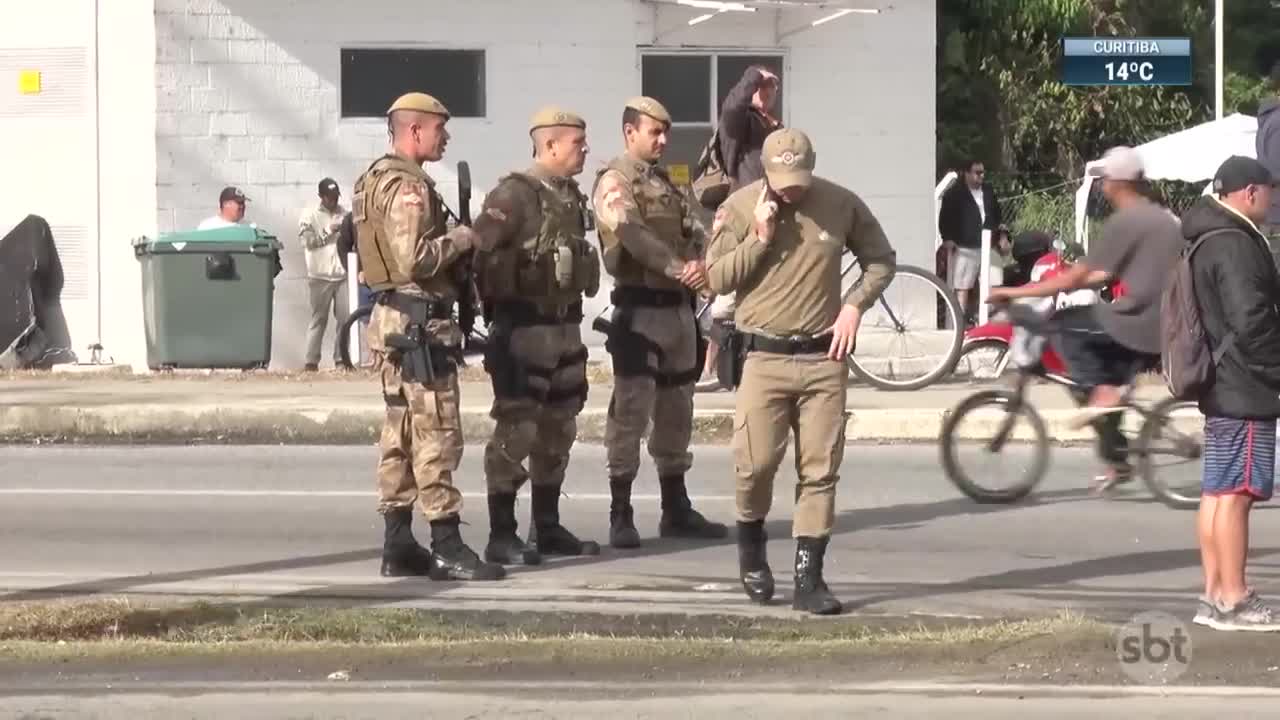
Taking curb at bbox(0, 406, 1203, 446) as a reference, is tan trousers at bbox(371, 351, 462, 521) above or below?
above

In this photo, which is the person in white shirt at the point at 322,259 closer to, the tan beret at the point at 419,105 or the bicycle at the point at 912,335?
the bicycle at the point at 912,335

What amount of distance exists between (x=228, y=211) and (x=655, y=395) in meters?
9.20

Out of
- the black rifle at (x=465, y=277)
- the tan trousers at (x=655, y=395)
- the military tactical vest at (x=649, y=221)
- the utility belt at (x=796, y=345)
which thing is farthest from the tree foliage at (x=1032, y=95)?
the utility belt at (x=796, y=345)

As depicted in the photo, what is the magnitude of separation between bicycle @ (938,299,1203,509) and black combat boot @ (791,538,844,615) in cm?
320

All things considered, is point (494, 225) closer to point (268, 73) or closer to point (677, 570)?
point (677, 570)

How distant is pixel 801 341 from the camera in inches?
323

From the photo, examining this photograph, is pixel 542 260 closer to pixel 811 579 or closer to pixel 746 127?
pixel 811 579

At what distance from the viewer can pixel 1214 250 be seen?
7605 millimetres

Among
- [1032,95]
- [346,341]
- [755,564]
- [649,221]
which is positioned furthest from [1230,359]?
[1032,95]

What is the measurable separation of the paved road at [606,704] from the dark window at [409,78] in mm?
12865

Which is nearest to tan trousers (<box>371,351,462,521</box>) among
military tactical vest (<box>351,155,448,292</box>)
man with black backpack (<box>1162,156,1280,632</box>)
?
military tactical vest (<box>351,155,448,292</box>)

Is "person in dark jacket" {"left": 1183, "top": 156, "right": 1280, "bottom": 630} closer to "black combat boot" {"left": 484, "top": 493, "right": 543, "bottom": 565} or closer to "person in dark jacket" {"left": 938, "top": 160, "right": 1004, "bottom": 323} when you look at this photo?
"black combat boot" {"left": 484, "top": 493, "right": 543, "bottom": 565}

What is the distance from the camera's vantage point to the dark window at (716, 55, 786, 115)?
1972 centimetres

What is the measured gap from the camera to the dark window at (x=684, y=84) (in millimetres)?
19719
